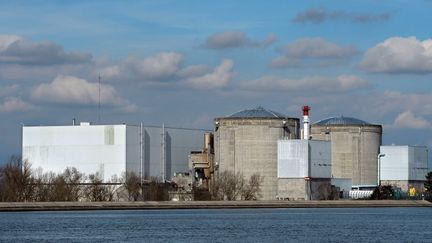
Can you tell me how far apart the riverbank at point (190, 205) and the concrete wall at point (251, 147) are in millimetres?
4563

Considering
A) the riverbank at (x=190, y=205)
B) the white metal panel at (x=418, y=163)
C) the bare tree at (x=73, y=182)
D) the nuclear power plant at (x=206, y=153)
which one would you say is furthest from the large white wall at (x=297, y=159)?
the white metal panel at (x=418, y=163)

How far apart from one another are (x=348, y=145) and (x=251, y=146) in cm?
2475

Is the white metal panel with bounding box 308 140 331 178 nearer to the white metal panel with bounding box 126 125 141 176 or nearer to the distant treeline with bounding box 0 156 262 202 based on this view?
the distant treeline with bounding box 0 156 262 202

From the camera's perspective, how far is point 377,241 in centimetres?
6869

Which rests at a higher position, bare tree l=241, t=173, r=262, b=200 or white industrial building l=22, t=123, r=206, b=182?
white industrial building l=22, t=123, r=206, b=182

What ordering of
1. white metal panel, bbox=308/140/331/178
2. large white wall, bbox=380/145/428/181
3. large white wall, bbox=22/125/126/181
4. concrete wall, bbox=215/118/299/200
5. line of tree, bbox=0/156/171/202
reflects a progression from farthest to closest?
large white wall, bbox=380/145/428/181 < concrete wall, bbox=215/118/299/200 < white metal panel, bbox=308/140/331/178 < large white wall, bbox=22/125/126/181 < line of tree, bbox=0/156/171/202

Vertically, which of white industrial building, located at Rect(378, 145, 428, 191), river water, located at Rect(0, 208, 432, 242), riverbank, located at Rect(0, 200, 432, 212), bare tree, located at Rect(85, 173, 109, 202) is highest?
white industrial building, located at Rect(378, 145, 428, 191)

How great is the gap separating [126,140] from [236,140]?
15046mm

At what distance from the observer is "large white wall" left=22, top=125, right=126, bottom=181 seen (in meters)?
145

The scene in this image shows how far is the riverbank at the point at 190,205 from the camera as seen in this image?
133125 millimetres

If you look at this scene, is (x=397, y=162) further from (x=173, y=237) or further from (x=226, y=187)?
(x=173, y=237)

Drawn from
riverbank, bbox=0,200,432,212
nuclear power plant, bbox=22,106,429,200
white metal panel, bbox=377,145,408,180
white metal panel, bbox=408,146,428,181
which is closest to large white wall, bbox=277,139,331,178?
nuclear power plant, bbox=22,106,429,200

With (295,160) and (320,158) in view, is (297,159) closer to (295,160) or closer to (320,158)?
(295,160)

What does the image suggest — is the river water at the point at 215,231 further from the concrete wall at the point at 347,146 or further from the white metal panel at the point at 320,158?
the concrete wall at the point at 347,146
